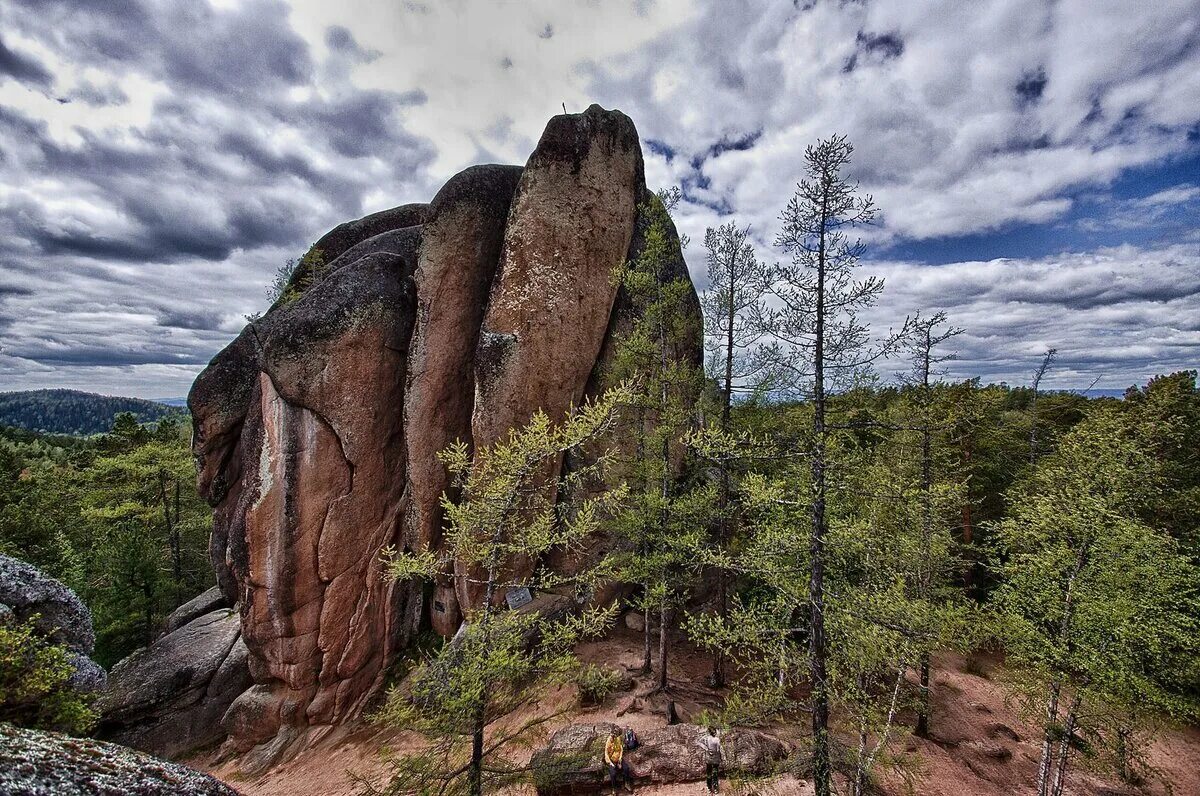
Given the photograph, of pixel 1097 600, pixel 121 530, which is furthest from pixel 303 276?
pixel 1097 600

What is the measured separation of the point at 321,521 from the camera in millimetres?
15484

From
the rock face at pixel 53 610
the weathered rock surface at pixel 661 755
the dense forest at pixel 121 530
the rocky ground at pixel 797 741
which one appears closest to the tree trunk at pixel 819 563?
the weathered rock surface at pixel 661 755

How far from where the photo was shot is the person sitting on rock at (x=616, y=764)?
35.6ft

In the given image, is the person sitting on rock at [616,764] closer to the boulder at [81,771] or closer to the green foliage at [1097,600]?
the boulder at [81,771]

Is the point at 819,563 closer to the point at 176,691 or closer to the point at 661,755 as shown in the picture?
the point at 661,755

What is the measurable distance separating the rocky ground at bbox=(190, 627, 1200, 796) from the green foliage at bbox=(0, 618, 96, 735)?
6745 mm

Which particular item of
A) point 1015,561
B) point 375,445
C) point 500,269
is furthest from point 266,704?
point 1015,561

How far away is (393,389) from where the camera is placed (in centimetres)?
1630

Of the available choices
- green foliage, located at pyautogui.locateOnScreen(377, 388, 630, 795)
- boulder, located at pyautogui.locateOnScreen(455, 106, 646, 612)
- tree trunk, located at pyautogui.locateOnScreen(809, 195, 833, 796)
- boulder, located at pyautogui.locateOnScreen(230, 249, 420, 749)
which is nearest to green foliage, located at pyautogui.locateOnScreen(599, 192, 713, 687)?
boulder, located at pyautogui.locateOnScreen(455, 106, 646, 612)

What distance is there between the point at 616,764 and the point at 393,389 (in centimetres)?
1326

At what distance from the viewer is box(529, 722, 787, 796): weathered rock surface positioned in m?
11.0

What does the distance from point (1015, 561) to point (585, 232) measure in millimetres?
16988

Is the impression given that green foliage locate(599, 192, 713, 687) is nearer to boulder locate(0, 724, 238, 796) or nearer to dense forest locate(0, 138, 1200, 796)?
dense forest locate(0, 138, 1200, 796)

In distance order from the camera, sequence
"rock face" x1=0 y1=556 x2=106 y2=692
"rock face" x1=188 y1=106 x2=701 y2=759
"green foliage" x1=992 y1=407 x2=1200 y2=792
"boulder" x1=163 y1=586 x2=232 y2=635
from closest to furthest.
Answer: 1. "rock face" x1=0 y1=556 x2=106 y2=692
2. "green foliage" x1=992 y1=407 x2=1200 y2=792
3. "rock face" x1=188 y1=106 x2=701 y2=759
4. "boulder" x1=163 y1=586 x2=232 y2=635
